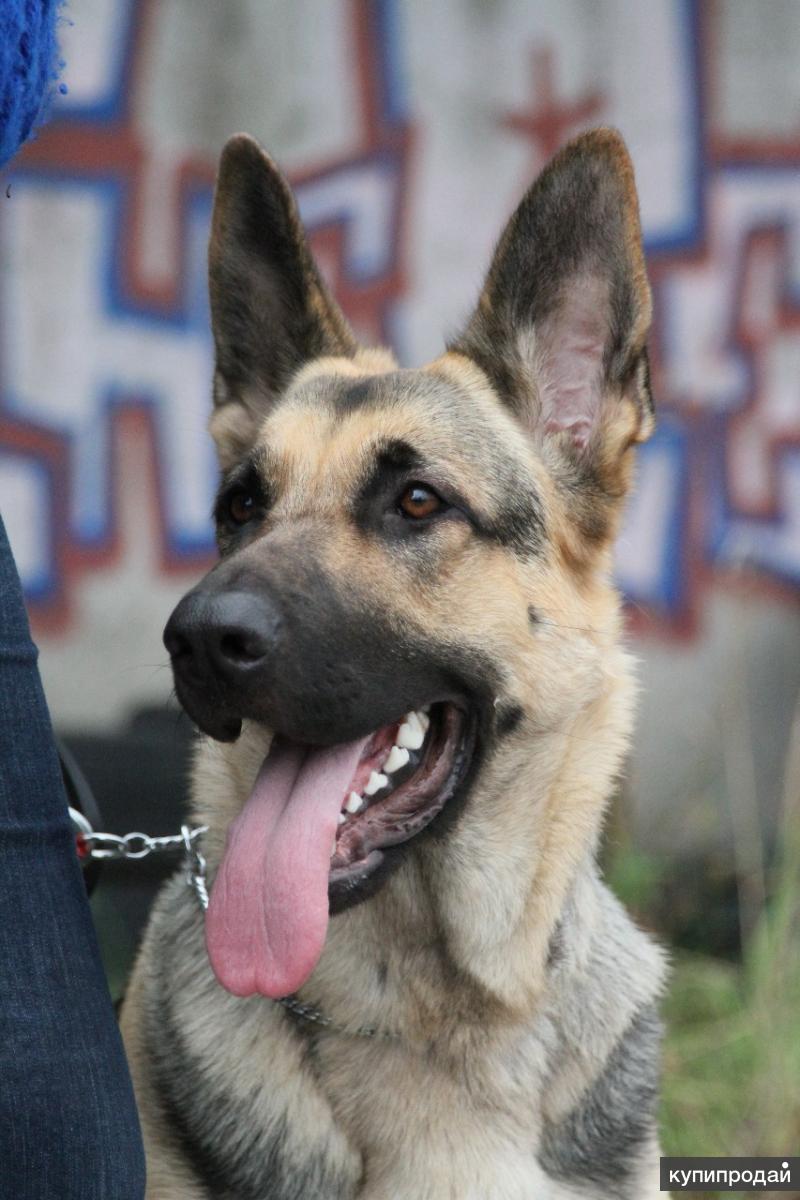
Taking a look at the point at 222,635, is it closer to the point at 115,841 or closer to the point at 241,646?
the point at 241,646

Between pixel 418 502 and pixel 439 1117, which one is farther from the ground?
pixel 418 502

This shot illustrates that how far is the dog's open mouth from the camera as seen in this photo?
7.03 feet

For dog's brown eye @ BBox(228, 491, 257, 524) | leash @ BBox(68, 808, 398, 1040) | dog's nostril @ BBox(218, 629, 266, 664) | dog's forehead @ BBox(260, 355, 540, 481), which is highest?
dog's forehead @ BBox(260, 355, 540, 481)

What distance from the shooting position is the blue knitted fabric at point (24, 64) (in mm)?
1935

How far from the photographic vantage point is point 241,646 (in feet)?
6.79

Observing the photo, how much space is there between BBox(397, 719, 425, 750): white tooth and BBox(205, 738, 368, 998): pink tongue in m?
0.16

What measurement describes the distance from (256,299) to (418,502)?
748 millimetres

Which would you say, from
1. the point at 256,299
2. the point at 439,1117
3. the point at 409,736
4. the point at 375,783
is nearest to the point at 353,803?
the point at 375,783

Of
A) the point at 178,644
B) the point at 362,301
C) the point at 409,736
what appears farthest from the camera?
the point at 362,301

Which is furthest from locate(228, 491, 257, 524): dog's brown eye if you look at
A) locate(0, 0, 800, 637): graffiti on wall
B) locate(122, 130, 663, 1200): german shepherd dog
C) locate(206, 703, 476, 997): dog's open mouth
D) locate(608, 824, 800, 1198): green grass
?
locate(0, 0, 800, 637): graffiti on wall

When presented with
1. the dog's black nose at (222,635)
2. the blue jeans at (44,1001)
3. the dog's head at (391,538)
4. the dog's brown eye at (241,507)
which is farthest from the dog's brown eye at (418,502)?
the blue jeans at (44,1001)

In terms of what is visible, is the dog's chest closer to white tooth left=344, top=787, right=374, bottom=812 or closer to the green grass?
white tooth left=344, top=787, right=374, bottom=812

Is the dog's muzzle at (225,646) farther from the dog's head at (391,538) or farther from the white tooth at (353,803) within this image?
the white tooth at (353,803)

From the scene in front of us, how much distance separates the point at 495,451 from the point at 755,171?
12.4ft
